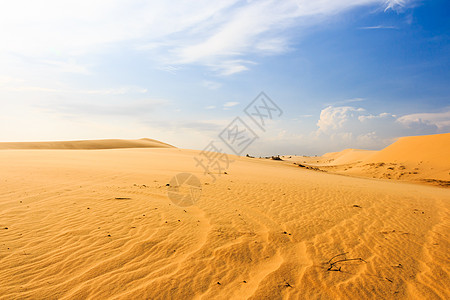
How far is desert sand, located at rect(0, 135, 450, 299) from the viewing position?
3.00 m

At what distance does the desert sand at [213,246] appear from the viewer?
300 cm

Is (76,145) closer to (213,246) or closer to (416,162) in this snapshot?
(213,246)

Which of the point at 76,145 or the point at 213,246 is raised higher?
the point at 76,145

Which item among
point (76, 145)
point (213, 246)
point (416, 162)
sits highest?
point (76, 145)

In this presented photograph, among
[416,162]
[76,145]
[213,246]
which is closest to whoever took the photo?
[213,246]

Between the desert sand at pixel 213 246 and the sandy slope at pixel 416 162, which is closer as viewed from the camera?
the desert sand at pixel 213 246

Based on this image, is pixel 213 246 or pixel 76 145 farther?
pixel 76 145

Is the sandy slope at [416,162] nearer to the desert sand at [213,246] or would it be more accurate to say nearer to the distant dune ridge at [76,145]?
the desert sand at [213,246]

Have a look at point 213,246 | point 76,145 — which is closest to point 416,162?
point 213,246

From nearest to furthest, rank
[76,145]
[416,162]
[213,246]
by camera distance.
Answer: [213,246] < [416,162] < [76,145]

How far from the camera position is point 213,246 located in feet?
13.4

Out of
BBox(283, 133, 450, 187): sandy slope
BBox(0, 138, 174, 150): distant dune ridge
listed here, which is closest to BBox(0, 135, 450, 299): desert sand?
BBox(283, 133, 450, 187): sandy slope

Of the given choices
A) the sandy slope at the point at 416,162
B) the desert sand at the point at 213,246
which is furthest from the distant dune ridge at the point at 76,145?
the sandy slope at the point at 416,162

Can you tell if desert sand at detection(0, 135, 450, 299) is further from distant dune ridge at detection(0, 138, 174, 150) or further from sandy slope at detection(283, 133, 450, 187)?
distant dune ridge at detection(0, 138, 174, 150)
